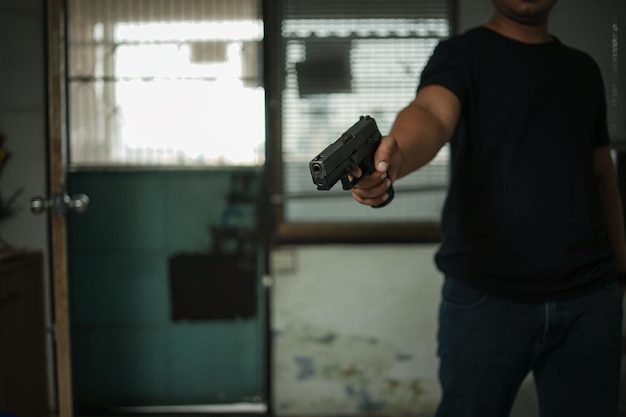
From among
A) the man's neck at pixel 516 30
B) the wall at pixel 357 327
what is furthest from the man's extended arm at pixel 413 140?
the wall at pixel 357 327

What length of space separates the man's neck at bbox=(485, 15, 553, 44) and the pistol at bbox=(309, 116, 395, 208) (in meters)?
0.46

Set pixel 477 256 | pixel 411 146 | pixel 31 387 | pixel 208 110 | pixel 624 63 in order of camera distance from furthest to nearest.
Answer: pixel 208 110, pixel 31 387, pixel 624 63, pixel 477 256, pixel 411 146

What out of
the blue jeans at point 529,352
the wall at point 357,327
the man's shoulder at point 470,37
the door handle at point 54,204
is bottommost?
the wall at point 357,327

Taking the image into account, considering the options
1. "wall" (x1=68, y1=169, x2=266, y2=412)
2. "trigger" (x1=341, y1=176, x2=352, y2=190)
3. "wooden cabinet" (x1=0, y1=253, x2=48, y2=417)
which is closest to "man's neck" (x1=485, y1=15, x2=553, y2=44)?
"trigger" (x1=341, y1=176, x2=352, y2=190)

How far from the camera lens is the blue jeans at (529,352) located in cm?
123

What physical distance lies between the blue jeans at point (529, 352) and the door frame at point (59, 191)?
1.20 metres

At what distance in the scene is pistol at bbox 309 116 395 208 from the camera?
0.90 metres

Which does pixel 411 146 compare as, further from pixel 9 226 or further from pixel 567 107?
pixel 9 226

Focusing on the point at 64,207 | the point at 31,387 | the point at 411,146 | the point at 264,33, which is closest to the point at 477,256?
the point at 411,146

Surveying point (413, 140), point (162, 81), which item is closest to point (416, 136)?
point (413, 140)

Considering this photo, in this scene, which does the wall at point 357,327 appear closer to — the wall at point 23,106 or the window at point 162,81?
the window at point 162,81

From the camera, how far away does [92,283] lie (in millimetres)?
2682

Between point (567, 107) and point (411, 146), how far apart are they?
1.37ft

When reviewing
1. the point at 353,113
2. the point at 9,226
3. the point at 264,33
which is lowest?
the point at 9,226
